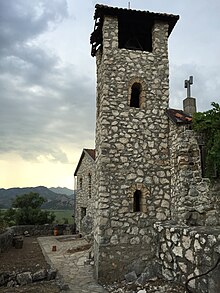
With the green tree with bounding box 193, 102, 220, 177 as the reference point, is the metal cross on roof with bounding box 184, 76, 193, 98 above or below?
above

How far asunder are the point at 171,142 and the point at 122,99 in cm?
223

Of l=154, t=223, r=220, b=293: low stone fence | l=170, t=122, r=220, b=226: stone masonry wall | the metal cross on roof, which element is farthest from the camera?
the metal cross on roof

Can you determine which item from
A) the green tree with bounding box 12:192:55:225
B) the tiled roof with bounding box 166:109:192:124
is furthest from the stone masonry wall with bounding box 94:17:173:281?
the green tree with bounding box 12:192:55:225

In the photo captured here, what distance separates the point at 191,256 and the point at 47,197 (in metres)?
83.0

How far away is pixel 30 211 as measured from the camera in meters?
25.0

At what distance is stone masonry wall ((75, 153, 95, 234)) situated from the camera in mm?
18034

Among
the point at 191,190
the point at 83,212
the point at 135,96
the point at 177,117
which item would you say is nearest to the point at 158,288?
the point at 191,190

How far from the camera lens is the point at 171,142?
371 inches

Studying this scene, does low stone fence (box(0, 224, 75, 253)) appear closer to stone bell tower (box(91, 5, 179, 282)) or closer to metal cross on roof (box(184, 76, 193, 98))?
stone bell tower (box(91, 5, 179, 282))

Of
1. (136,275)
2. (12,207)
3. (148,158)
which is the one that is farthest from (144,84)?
(12,207)

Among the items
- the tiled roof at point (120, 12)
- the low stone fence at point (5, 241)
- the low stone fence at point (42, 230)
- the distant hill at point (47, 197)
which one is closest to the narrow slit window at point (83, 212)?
the low stone fence at point (42, 230)

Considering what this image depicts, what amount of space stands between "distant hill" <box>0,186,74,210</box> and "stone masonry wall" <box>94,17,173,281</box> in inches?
1815

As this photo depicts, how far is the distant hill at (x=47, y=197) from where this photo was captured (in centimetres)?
5891

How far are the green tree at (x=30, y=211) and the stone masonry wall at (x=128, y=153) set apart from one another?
16.9 meters
